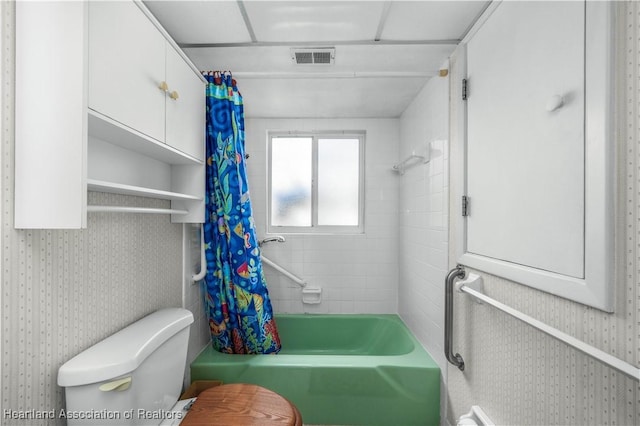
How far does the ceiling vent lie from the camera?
148cm

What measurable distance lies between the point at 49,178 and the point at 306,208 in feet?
6.38

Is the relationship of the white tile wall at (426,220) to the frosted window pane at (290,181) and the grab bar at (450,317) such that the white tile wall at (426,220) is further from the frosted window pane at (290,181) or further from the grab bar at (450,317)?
the frosted window pane at (290,181)

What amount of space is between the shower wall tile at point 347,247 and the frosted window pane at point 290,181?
12cm

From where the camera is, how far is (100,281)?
110 centimetres

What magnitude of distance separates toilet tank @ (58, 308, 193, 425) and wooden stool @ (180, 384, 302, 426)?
0.50ft

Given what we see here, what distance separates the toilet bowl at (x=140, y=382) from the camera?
918 mm

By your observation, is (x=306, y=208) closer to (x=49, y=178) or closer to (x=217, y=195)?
(x=217, y=195)

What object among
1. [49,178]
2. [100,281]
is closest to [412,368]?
[100,281]

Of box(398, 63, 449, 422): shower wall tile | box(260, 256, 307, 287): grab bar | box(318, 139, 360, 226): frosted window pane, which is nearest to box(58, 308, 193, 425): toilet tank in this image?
box(260, 256, 307, 287): grab bar

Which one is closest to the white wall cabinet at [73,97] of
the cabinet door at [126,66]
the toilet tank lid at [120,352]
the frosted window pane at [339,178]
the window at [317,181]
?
the cabinet door at [126,66]

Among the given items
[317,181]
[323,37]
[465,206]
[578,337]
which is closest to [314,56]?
[323,37]

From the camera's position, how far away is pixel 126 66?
971mm

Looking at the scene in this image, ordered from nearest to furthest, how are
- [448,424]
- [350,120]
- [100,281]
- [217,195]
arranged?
[100,281], [448,424], [217,195], [350,120]

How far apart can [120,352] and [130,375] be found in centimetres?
8
